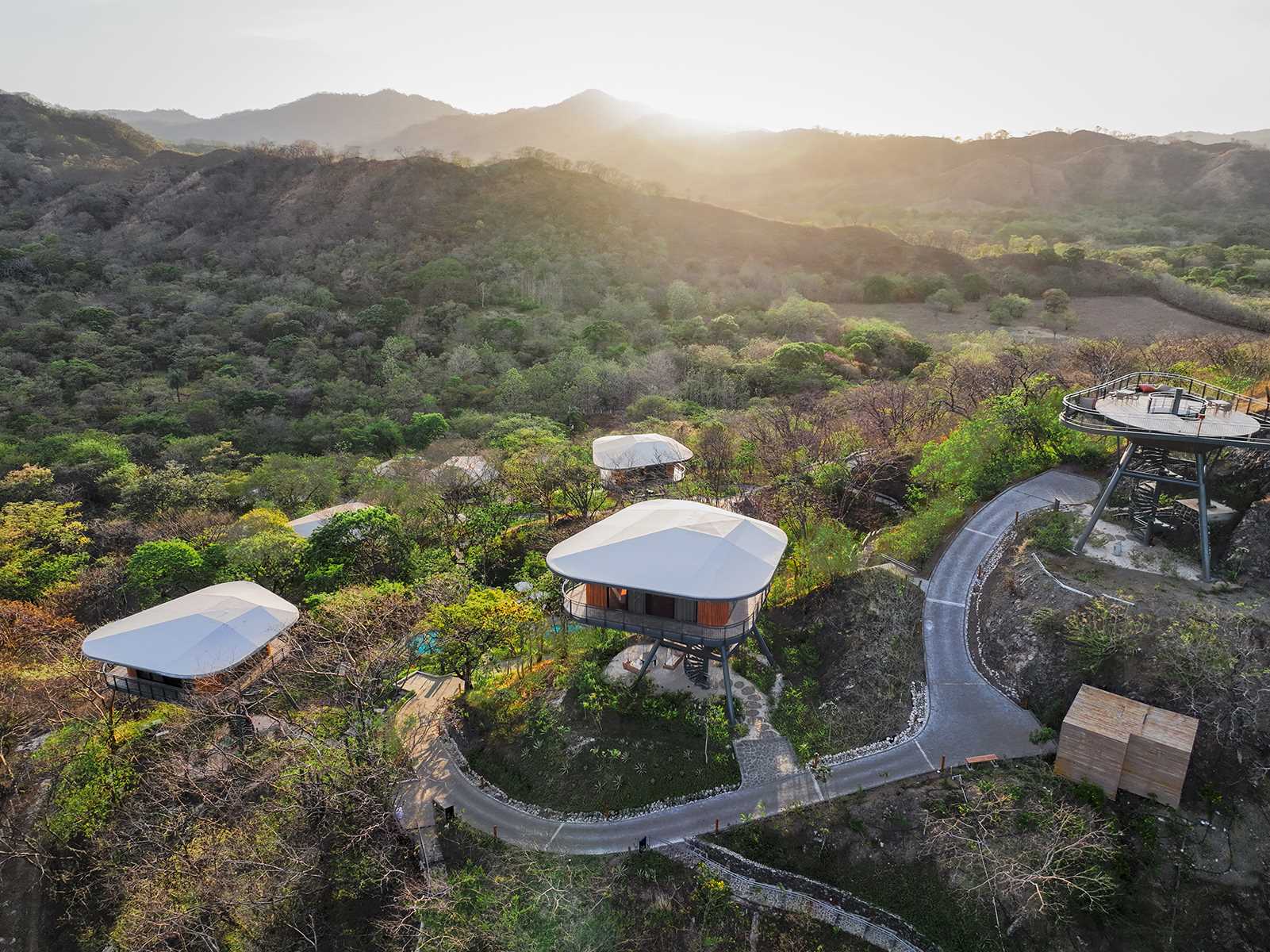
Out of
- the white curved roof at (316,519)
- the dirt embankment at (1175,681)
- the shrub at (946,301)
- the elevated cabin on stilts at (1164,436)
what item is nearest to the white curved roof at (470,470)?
the white curved roof at (316,519)

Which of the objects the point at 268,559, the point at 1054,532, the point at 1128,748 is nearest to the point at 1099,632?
the point at 1128,748

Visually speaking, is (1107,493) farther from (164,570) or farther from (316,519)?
(164,570)

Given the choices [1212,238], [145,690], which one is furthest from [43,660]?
[1212,238]

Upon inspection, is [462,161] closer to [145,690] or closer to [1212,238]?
[145,690]

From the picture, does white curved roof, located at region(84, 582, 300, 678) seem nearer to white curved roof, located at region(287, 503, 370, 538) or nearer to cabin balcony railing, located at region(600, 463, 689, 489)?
white curved roof, located at region(287, 503, 370, 538)

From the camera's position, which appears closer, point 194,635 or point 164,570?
point 194,635

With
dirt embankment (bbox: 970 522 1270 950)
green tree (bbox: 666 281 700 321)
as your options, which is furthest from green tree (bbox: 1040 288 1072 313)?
dirt embankment (bbox: 970 522 1270 950)
